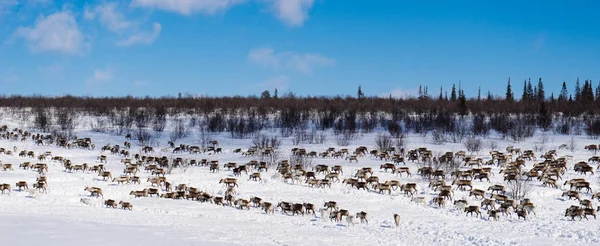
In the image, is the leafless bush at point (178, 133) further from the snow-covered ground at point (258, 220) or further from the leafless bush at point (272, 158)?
the snow-covered ground at point (258, 220)

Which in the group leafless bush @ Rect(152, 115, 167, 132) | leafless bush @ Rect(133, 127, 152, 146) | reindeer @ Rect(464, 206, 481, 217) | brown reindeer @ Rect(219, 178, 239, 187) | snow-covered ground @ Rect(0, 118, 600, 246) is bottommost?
snow-covered ground @ Rect(0, 118, 600, 246)

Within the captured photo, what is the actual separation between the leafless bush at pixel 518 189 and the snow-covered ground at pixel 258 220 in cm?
40

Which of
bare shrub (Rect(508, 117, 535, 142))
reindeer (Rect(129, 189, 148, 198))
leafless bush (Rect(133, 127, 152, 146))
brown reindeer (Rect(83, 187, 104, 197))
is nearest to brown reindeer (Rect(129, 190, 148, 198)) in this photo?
reindeer (Rect(129, 189, 148, 198))

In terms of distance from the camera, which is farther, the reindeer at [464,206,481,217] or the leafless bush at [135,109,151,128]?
the leafless bush at [135,109,151,128]

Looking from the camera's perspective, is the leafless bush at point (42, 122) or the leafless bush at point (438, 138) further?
the leafless bush at point (42, 122)

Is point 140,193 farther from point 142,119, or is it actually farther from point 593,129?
point 593,129

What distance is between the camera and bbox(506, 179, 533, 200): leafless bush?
22.3 metres

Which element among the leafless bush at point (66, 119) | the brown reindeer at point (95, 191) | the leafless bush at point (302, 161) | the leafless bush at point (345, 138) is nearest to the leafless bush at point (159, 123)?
the leafless bush at point (66, 119)

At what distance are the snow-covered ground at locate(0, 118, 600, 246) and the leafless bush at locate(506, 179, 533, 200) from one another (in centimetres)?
40

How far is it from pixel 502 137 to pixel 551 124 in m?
8.00

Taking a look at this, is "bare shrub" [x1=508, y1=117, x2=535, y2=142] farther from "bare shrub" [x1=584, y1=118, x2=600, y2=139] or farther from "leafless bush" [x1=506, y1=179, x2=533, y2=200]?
"leafless bush" [x1=506, y1=179, x2=533, y2=200]

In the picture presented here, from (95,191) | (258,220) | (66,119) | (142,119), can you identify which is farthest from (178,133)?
(258,220)

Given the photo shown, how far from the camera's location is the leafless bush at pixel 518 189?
2230 cm

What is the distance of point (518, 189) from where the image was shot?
22656 mm
